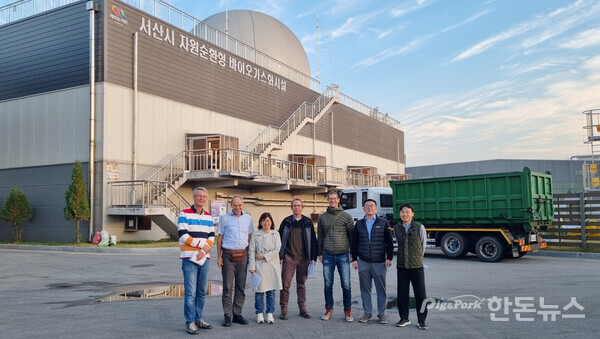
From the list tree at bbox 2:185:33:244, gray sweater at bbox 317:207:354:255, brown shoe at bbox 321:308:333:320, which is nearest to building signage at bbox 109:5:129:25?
tree at bbox 2:185:33:244

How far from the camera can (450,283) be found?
10.6m

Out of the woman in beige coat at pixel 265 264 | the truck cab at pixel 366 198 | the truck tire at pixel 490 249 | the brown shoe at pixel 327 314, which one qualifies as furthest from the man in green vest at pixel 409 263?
the truck cab at pixel 366 198

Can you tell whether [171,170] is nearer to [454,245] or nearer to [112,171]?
[112,171]

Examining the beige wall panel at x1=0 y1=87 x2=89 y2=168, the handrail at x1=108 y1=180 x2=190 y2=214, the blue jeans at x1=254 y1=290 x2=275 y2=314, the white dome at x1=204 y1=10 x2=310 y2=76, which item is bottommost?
the blue jeans at x1=254 y1=290 x2=275 y2=314

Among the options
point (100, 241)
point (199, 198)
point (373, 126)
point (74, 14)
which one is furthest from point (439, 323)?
point (373, 126)

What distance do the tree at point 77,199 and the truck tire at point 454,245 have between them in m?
14.1

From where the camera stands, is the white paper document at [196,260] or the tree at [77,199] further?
the tree at [77,199]

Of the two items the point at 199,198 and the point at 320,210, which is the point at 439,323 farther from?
the point at 320,210

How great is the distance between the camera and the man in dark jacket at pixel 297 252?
7414mm

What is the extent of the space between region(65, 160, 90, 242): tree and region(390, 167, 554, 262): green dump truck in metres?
13.3

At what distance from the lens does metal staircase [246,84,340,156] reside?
29594 millimetres

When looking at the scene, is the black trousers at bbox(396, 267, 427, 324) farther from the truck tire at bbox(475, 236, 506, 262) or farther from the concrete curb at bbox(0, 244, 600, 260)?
the concrete curb at bbox(0, 244, 600, 260)

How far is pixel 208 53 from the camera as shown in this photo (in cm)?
2653

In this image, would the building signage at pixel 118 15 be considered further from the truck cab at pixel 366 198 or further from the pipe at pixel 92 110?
the truck cab at pixel 366 198
